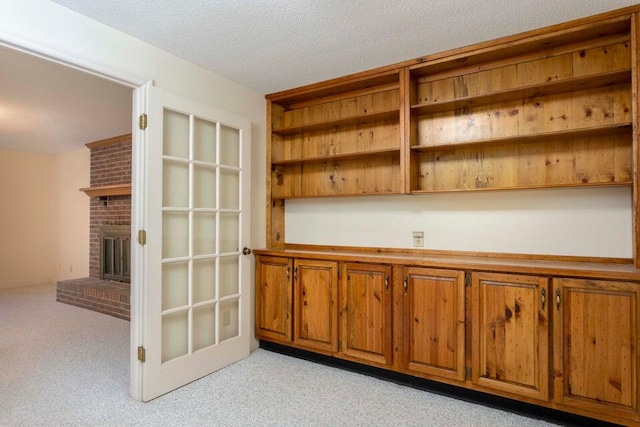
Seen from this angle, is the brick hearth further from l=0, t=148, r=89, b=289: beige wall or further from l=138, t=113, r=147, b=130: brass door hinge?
l=138, t=113, r=147, b=130: brass door hinge

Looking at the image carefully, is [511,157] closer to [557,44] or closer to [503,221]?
[503,221]

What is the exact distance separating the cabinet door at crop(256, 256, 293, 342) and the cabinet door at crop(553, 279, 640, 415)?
1891mm

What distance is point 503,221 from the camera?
2549 mm

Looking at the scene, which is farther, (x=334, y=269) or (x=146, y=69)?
(x=334, y=269)

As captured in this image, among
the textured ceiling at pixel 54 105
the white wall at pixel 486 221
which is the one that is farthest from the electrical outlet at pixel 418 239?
the textured ceiling at pixel 54 105

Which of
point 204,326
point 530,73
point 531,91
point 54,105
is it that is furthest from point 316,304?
point 54,105

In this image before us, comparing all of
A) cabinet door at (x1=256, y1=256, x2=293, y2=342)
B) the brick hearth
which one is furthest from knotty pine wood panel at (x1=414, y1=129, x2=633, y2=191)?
the brick hearth

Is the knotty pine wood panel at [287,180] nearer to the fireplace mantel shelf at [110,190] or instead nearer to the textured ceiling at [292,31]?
the textured ceiling at [292,31]

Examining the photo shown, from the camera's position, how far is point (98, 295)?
4.51 metres

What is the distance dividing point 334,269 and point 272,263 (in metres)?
0.63

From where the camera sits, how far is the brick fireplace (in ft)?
14.8

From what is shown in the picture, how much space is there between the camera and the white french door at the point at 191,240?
230cm

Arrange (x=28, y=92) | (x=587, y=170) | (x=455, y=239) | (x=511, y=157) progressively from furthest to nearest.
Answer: (x=28, y=92), (x=455, y=239), (x=511, y=157), (x=587, y=170)

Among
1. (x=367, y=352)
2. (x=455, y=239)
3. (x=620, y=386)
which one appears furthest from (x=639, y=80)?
(x=367, y=352)
